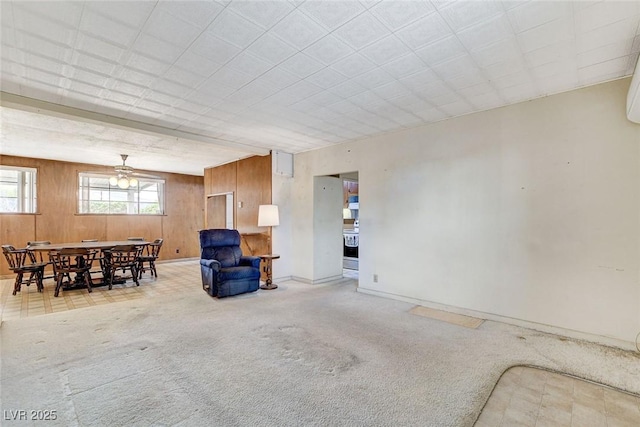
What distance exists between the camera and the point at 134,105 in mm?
3658

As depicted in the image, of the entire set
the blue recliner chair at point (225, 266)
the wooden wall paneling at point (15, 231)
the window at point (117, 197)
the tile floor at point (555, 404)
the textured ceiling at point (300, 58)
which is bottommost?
the tile floor at point (555, 404)

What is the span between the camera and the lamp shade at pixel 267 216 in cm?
575

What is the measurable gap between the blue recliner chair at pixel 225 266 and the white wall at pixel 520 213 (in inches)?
82.0

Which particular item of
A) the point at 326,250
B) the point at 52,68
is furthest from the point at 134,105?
the point at 326,250

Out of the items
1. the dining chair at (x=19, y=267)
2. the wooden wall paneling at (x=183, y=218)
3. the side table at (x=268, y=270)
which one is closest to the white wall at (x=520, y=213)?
the side table at (x=268, y=270)

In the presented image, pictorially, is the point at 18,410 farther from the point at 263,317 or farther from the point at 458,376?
the point at 458,376

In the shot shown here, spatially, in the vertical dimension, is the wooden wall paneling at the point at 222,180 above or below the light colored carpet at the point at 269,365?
above

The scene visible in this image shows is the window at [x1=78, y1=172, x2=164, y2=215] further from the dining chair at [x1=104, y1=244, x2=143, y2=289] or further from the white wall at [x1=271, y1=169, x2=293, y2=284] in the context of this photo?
the white wall at [x1=271, y1=169, x2=293, y2=284]

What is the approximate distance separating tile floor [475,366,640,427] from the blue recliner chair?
3828 millimetres

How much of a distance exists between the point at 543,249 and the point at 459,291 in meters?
1.14

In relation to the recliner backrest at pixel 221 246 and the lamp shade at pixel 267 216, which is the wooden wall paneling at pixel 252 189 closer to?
the lamp shade at pixel 267 216

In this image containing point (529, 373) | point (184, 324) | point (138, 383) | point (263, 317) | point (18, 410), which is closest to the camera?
point (18, 410)

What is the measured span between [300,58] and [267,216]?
3.57 m

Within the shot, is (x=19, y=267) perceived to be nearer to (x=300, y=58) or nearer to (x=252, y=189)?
(x=252, y=189)
